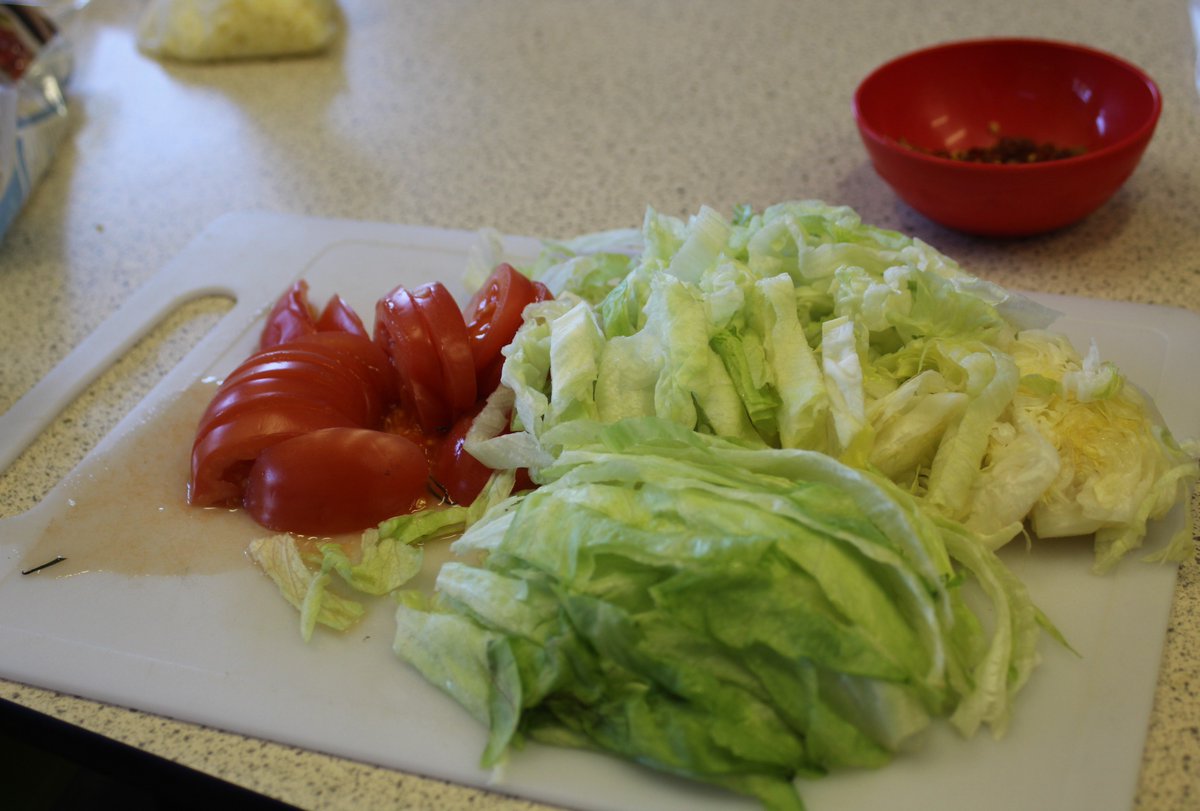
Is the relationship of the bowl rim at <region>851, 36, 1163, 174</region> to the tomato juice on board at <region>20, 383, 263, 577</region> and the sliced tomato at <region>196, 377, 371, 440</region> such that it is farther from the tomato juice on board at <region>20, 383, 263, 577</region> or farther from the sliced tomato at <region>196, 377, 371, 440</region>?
Answer: the tomato juice on board at <region>20, 383, 263, 577</region>

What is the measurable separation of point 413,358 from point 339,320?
281 mm

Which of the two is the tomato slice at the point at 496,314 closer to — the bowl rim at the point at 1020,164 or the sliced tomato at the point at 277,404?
the sliced tomato at the point at 277,404

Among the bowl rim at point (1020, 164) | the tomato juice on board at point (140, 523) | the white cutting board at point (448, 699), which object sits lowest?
the white cutting board at point (448, 699)

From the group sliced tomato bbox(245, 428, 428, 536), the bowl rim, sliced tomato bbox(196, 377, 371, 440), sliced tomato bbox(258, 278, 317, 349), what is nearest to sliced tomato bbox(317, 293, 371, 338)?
sliced tomato bbox(258, 278, 317, 349)

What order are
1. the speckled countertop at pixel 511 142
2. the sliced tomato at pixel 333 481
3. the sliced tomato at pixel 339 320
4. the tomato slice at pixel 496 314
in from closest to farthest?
the sliced tomato at pixel 333 481 < the tomato slice at pixel 496 314 < the sliced tomato at pixel 339 320 < the speckled countertop at pixel 511 142

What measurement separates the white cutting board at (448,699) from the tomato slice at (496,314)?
1.45 ft

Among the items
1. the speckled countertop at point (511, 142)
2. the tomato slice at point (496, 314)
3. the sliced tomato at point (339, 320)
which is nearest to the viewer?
the tomato slice at point (496, 314)

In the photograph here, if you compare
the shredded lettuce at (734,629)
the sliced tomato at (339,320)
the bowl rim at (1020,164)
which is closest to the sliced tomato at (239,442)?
the sliced tomato at (339,320)

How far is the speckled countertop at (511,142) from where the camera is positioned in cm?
195

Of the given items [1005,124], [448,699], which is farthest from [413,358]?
[1005,124]

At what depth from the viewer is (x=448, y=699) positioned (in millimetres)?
1220

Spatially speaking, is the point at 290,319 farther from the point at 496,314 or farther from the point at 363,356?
the point at 496,314

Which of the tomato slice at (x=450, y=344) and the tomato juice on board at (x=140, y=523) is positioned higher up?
the tomato slice at (x=450, y=344)

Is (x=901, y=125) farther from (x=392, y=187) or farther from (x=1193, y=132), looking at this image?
(x=392, y=187)
